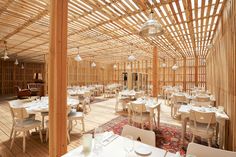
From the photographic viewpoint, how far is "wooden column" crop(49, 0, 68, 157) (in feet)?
6.47

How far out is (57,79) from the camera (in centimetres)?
198

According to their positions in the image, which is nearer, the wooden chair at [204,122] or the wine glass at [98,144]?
the wine glass at [98,144]

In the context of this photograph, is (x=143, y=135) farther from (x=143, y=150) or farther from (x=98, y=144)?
(x=98, y=144)

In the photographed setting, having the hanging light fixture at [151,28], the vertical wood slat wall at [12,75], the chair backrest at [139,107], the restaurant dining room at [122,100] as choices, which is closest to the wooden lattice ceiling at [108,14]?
the restaurant dining room at [122,100]

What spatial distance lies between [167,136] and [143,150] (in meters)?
2.78

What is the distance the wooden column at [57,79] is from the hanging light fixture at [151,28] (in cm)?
134

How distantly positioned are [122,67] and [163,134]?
39.8 feet

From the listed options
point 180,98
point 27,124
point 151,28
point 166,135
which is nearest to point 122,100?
point 180,98

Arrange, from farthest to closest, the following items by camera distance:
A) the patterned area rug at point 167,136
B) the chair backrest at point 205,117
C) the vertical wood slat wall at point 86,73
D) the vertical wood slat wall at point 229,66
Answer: the vertical wood slat wall at point 86,73
the patterned area rug at point 167,136
the chair backrest at point 205,117
the vertical wood slat wall at point 229,66

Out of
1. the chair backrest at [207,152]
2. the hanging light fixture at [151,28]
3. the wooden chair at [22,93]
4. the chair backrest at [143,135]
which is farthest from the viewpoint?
the wooden chair at [22,93]

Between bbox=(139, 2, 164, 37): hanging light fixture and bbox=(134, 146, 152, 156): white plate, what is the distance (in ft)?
6.16

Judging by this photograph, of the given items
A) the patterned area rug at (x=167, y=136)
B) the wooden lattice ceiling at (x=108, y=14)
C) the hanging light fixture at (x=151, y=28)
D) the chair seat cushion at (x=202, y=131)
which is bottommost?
the patterned area rug at (x=167, y=136)

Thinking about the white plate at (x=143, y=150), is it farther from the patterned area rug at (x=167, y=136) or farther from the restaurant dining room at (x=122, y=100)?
the patterned area rug at (x=167, y=136)

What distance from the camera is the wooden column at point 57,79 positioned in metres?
1.97
